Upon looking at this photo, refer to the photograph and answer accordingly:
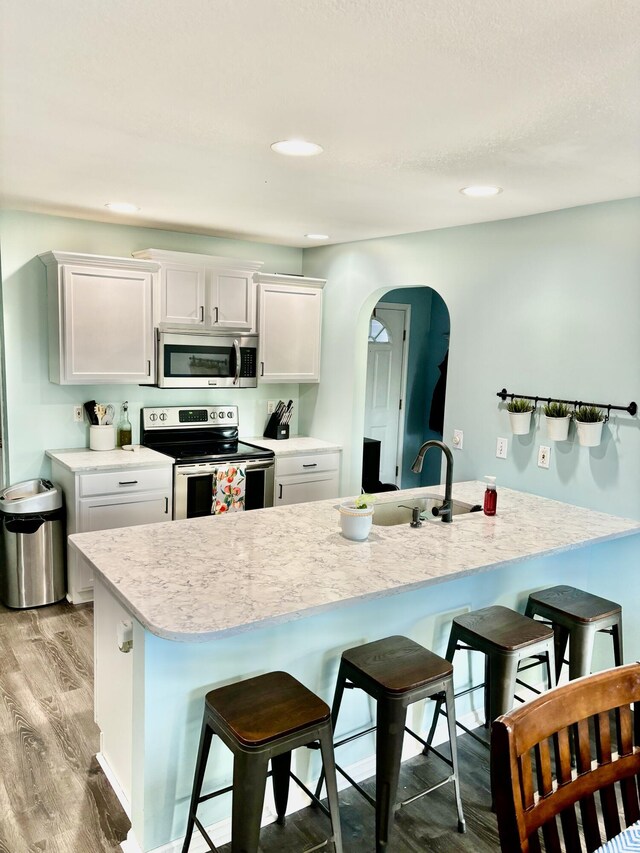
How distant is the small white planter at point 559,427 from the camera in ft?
10.5

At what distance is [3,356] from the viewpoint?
412 cm

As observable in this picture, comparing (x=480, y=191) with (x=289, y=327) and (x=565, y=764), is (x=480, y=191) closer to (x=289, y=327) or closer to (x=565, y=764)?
(x=289, y=327)

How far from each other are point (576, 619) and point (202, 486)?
2469mm

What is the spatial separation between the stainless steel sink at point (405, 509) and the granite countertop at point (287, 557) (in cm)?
24

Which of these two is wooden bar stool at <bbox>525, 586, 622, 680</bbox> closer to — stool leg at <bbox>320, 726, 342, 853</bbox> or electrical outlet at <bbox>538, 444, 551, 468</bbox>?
electrical outlet at <bbox>538, 444, 551, 468</bbox>

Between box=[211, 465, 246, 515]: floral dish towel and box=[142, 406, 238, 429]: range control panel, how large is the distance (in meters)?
0.67

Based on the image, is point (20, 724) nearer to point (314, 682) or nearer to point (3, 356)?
point (314, 682)

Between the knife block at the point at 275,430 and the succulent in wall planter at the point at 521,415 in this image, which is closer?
the succulent in wall planter at the point at 521,415

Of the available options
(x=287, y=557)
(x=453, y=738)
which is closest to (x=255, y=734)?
(x=287, y=557)

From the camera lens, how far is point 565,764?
1.18 meters

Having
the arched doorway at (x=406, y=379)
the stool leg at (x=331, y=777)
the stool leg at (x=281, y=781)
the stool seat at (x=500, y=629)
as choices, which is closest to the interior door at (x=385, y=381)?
the arched doorway at (x=406, y=379)

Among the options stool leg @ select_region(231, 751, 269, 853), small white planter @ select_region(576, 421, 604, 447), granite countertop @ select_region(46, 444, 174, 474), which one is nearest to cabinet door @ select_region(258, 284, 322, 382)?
granite countertop @ select_region(46, 444, 174, 474)

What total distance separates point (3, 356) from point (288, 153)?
262cm

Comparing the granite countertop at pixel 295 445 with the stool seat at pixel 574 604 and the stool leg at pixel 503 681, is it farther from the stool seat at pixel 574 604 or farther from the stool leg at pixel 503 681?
the stool leg at pixel 503 681
